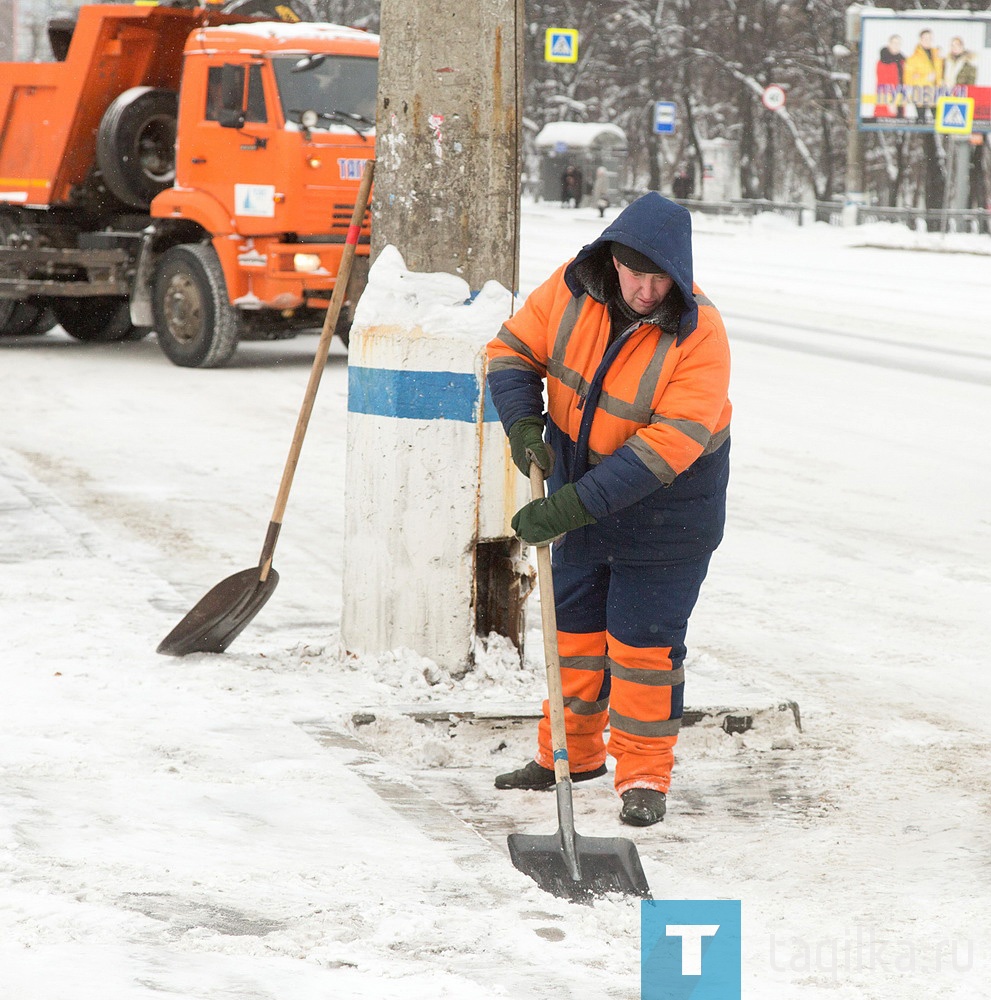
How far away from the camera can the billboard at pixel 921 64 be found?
3228cm

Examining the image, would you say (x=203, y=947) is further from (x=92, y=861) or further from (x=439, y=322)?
(x=439, y=322)

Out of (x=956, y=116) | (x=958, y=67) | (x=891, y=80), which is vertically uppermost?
(x=958, y=67)

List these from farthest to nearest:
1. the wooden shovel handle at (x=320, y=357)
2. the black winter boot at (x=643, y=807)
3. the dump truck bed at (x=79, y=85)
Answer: the dump truck bed at (x=79, y=85) < the wooden shovel handle at (x=320, y=357) < the black winter boot at (x=643, y=807)

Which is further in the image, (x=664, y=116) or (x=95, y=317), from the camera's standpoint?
(x=664, y=116)

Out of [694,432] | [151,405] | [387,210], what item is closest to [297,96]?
[151,405]

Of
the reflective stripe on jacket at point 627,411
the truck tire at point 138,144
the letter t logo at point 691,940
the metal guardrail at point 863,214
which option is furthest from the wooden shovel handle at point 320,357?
the metal guardrail at point 863,214

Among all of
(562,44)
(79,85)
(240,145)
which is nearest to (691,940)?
(240,145)

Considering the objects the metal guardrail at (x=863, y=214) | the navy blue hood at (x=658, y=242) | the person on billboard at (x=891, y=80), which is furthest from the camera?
the person on billboard at (x=891, y=80)

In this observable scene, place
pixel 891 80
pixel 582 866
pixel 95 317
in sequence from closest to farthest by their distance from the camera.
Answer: pixel 582 866 < pixel 95 317 < pixel 891 80

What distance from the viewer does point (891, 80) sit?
33156 millimetres

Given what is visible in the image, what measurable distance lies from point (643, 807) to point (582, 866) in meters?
0.47

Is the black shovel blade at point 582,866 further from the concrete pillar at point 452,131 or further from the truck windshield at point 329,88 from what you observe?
the truck windshield at point 329,88

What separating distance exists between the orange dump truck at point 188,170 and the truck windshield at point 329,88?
1 cm

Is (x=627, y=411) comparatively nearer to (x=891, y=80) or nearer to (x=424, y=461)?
(x=424, y=461)
